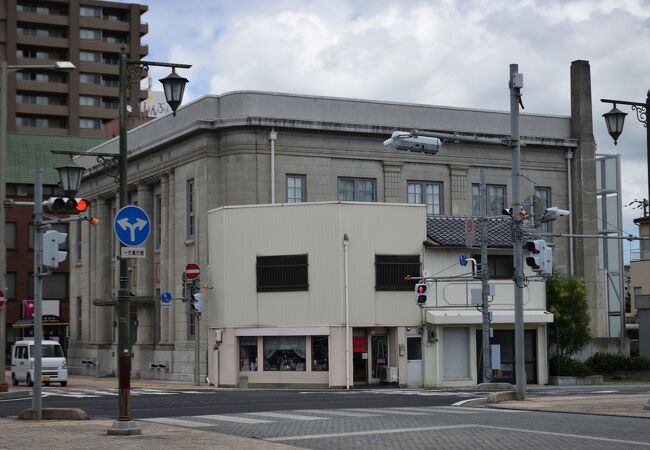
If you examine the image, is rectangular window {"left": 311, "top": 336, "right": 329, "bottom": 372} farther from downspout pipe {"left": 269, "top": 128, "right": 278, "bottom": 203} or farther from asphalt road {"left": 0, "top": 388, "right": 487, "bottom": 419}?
asphalt road {"left": 0, "top": 388, "right": 487, "bottom": 419}

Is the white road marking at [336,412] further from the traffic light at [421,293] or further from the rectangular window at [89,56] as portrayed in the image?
the rectangular window at [89,56]

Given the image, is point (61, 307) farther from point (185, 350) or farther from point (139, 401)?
point (139, 401)

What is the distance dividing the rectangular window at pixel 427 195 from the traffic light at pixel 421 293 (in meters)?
11.9

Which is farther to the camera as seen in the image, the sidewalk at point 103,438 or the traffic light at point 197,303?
the traffic light at point 197,303

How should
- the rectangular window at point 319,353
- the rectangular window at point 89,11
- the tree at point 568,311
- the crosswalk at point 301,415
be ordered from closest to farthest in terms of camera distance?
1. the crosswalk at point 301,415
2. the rectangular window at point 319,353
3. the tree at point 568,311
4. the rectangular window at point 89,11

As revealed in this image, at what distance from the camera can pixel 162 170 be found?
56125mm

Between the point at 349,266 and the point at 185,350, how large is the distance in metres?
10.9

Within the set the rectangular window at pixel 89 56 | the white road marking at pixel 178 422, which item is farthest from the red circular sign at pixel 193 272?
the rectangular window at pixel 89 56

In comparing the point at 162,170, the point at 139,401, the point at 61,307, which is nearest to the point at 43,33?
the point at 61,307

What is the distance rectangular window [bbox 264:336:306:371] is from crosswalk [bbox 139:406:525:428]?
18349mm

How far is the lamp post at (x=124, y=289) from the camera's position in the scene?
20.3 metres

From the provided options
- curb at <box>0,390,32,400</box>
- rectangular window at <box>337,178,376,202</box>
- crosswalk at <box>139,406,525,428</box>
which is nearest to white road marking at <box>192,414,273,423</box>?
crosswalk at <box>139,406,525,428</box>

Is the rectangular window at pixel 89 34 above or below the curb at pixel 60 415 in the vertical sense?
above

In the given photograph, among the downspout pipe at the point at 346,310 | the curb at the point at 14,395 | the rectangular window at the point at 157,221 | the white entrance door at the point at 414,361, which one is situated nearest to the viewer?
the curb at the point at 14,395
